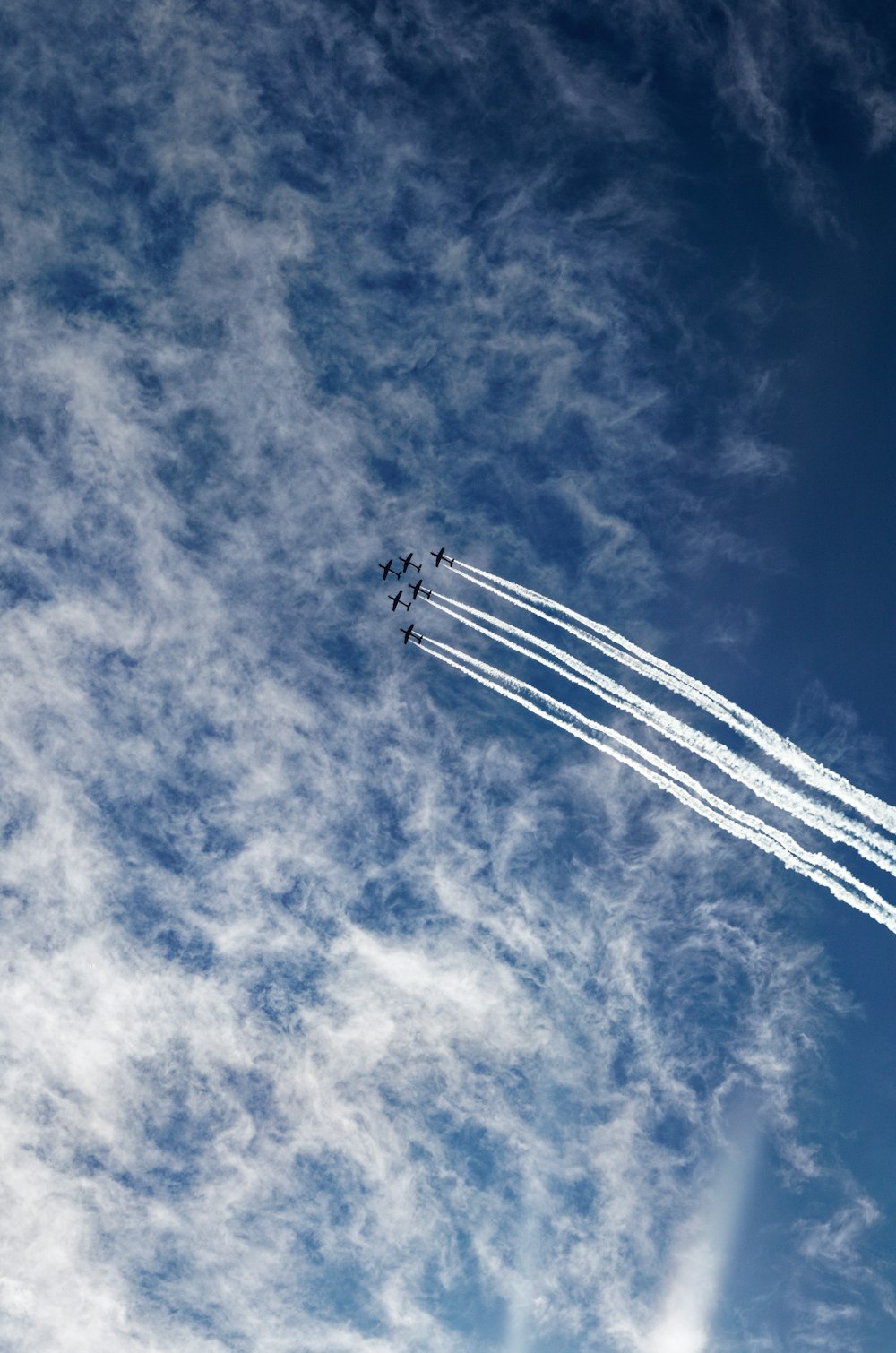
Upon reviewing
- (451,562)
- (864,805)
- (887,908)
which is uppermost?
(451,562)

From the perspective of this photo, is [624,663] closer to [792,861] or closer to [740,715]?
[740,715]

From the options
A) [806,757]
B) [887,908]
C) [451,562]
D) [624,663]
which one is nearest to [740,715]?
[806,757]

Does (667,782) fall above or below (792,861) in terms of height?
above

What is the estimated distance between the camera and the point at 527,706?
4555 inches

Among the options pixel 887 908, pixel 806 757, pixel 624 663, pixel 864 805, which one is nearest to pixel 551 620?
pixel 624 663

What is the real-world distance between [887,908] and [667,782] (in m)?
26.8

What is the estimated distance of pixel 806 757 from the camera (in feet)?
309

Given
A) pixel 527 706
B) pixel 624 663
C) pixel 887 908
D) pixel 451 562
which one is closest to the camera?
pixel 887 908

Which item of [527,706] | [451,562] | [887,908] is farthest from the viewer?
[451,562]

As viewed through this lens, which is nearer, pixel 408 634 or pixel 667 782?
pixel 667 782

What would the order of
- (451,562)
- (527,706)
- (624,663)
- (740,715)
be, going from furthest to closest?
(451,562) → (527,706) → (624,663) → (740,715)

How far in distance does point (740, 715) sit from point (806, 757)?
8.93 m

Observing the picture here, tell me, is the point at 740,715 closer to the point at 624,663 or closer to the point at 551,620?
the point at 624,663

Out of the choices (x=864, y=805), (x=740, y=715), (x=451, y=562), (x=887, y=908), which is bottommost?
(x=887, y=908)
